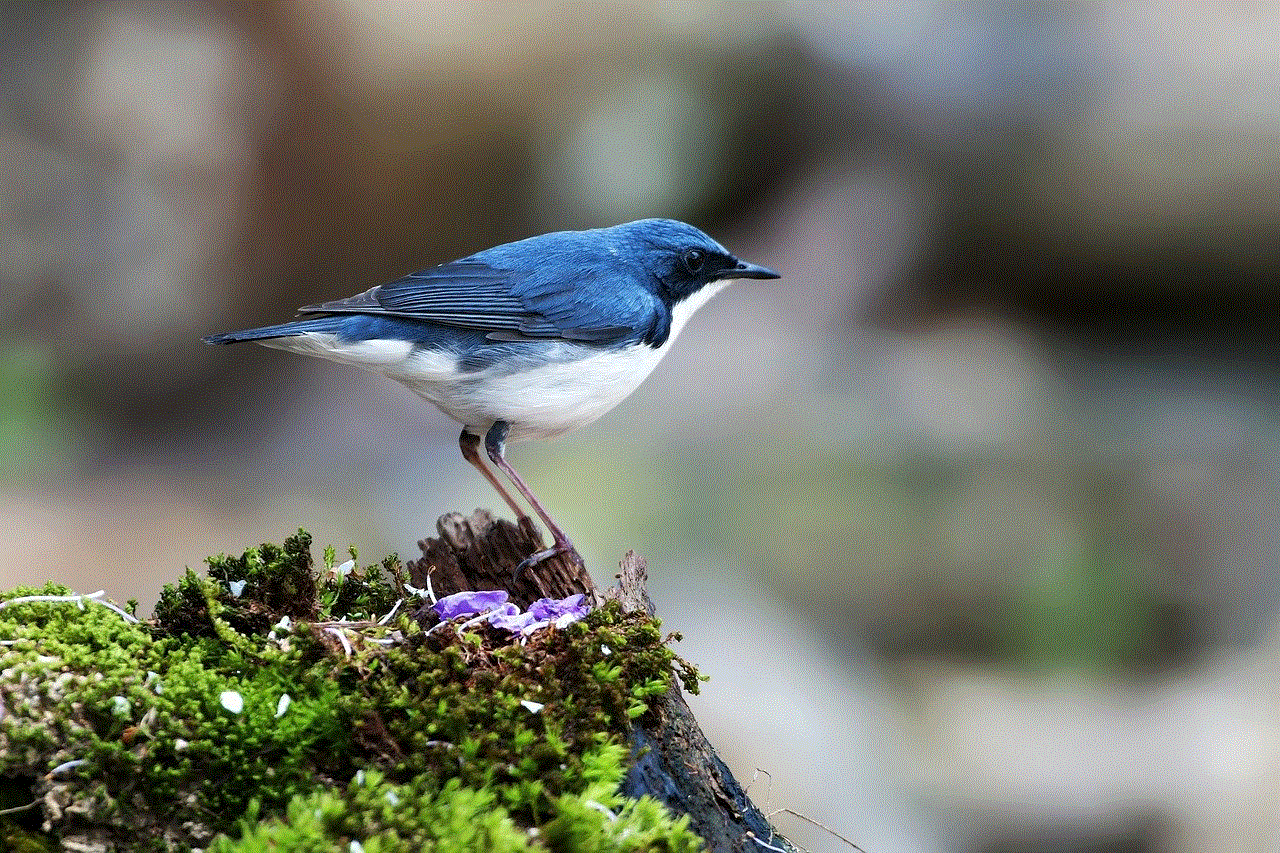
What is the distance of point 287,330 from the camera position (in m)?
5.05

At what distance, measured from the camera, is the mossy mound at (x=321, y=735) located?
3.01 metres

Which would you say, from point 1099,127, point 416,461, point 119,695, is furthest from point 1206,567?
point 119,695

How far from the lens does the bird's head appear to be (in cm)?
577

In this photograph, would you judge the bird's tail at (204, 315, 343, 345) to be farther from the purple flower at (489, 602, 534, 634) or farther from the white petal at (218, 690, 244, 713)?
the white petal at (218, 690, 244, 713)

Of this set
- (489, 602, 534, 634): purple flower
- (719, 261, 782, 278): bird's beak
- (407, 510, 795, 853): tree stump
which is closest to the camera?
(407, 510, 795, 853): tree stump

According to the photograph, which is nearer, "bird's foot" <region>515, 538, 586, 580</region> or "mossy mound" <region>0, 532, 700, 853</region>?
"mossy mound" <region>0, 532, 700, 853</region>

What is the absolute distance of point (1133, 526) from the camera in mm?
11344

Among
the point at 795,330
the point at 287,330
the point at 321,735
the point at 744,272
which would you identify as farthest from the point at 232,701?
the point at 795,330

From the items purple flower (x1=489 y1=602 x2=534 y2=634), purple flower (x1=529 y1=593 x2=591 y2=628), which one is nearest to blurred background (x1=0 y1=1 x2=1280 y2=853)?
purple flower (x1=529 y1=593 x2=591 y2=628)

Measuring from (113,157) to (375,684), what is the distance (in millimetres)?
11248

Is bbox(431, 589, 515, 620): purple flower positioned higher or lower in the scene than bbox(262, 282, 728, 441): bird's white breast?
lower

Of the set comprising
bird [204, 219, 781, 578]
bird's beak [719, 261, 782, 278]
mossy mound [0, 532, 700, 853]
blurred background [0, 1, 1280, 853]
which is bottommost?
mossy mound [0, 532, 700, 853]

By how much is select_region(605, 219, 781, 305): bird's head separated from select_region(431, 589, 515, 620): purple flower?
2224mm

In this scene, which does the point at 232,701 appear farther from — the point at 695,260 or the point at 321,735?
the point at 695,260
